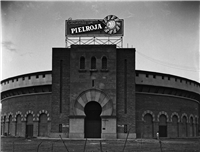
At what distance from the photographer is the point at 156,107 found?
4584cm

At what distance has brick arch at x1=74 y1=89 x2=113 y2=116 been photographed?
3872 cm

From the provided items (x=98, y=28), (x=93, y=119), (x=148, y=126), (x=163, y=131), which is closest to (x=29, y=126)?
(x=93, y=119)

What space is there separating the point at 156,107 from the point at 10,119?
24.0 m

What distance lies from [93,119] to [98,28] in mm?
A: 12354

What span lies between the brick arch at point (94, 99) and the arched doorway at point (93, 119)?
3.49 feet

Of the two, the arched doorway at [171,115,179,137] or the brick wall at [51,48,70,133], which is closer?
the brick wall at [51,48,70,133]

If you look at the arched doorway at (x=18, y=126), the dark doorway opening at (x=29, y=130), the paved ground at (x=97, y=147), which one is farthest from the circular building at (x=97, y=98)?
the paved ground at (x=97, y=147)

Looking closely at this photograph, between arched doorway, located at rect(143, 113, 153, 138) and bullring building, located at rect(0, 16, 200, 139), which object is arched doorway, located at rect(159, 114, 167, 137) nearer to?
bullring building, located at rect(0, 16, 200, 139)

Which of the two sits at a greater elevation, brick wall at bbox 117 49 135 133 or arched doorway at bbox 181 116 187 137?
brick wall at bbox 117 49 135 133

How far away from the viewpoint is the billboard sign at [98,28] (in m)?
41.5

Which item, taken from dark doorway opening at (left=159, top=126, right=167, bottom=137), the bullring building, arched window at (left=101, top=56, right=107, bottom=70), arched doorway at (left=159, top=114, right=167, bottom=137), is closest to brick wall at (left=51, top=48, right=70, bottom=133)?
the bullring building

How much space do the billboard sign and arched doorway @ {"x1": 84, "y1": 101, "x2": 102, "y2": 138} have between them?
9.56 m

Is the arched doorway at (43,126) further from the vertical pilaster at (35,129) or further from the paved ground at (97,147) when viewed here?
the paved ground at (97,147)

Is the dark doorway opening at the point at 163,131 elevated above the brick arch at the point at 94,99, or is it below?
below
